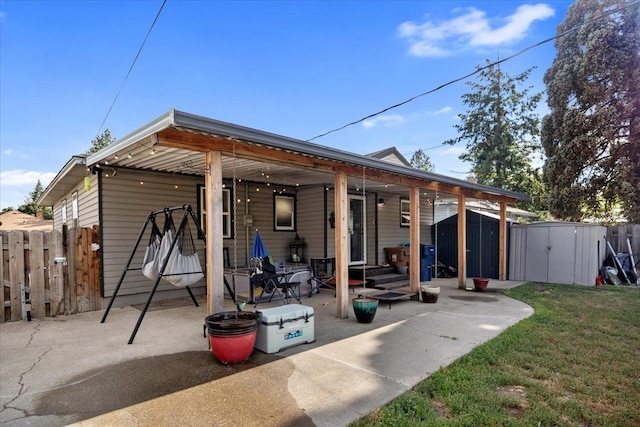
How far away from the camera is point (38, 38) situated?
8438 mm

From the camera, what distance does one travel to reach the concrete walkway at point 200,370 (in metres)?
2.58

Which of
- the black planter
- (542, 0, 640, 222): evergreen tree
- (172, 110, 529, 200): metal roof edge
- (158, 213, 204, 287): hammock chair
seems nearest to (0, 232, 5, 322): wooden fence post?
(158, 213, 204, 287): hammock chair

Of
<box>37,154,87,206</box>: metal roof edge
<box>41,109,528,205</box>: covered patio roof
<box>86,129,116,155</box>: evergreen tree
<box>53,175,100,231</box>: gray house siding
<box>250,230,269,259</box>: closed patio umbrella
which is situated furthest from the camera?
<box>86,129,116,155</box>: evergreen tree

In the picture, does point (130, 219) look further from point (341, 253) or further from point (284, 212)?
point (341, 253)

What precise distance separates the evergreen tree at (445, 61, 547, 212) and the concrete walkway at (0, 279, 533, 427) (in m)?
16.7

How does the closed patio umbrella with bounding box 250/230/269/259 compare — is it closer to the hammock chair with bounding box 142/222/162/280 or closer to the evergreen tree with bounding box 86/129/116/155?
the hammock chair with bounding box 142/222/162/280

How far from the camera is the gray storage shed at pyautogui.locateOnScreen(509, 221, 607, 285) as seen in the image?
9023 millimetres

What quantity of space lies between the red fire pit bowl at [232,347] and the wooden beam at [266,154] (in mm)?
2036

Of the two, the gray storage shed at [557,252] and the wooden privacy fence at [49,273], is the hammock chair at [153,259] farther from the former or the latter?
the gray storage shed at [557,252]

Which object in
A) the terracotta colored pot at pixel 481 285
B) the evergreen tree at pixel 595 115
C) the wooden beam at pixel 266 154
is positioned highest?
the evergreen tree at pixel 595 115

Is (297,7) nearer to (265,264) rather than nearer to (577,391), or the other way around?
(265,264)

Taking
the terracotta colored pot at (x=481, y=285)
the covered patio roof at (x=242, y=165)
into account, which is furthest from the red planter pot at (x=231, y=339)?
the terracotta colored pot at (x=481, y=285)

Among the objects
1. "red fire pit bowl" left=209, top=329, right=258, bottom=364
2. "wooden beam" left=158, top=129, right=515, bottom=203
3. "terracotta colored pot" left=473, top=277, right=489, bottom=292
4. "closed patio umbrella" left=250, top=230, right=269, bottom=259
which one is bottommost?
"terracotta colored pot" left=473, top=277, right=489, bottom=292

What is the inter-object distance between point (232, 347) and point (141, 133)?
2456 mm
